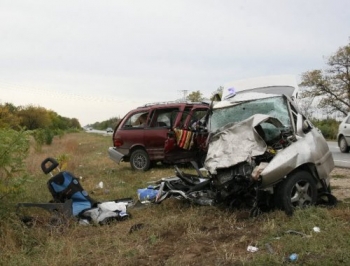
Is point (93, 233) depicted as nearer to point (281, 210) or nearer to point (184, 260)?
point (184, 260)

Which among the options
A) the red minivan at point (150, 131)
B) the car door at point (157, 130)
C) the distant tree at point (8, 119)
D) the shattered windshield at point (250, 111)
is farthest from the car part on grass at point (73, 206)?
the car door at point (157, 130)

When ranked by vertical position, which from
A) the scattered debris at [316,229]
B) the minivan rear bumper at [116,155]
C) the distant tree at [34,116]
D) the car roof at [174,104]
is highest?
the distant tree at [34,116]

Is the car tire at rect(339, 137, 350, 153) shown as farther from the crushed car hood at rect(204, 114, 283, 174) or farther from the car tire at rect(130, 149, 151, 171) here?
the crushed car hood at rect(204, 114, 283, 174)

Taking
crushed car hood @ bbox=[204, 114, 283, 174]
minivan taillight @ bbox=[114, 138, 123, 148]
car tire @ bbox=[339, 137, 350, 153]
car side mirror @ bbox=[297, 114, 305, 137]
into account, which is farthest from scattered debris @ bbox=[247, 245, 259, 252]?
car tire @ bbox=[339, 137, 350, 153]

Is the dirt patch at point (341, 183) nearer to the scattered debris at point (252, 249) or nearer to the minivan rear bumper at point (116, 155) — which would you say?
the scattered debris at point (252, 249)

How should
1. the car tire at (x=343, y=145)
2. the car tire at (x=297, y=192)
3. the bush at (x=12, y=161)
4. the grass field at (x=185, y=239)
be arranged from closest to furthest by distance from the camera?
the grass field at (x=185, y=239)
the bush at (x=12, y=161)
the car tire at (x=297, y=192)
the car tire at (x=343, y=145)

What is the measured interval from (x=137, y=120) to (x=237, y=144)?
696 cm

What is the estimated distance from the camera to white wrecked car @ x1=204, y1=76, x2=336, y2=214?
5.67 m

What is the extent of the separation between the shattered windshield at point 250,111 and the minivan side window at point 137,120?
223 inches

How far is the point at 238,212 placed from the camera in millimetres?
6051

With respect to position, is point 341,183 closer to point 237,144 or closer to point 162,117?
point 237,144

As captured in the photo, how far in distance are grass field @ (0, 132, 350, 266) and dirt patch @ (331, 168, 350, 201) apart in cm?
107

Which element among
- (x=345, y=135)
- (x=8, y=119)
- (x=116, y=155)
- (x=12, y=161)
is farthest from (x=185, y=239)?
(x=8, y=119)

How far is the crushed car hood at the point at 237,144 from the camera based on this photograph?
5.98m
